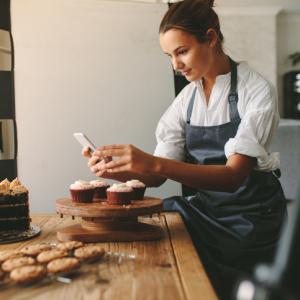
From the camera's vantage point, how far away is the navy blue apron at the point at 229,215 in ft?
5.12

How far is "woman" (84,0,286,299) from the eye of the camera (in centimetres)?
153

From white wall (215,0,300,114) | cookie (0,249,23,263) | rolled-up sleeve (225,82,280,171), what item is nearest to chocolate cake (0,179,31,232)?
cookie (0,249,23,263)

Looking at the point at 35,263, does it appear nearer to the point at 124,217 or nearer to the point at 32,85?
the point at 124,217

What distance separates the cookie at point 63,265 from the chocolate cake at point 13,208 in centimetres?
50

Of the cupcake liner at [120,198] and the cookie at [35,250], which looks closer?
the cookie at [35,250]

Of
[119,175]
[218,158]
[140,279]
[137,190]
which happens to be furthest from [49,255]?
[218,158]

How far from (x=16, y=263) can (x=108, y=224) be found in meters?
0.42

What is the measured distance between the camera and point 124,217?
1.39 meters

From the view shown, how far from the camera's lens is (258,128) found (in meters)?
1.64

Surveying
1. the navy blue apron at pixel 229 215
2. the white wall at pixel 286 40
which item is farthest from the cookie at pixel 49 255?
the white wall at pixel 286 40

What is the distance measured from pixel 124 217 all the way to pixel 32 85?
1325 mm

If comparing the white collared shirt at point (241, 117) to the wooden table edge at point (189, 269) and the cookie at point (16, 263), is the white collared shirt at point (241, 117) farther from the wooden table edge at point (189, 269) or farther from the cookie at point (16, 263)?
the cookie at point (16, 263)

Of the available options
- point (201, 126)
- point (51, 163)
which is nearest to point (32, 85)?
point (51, 163)

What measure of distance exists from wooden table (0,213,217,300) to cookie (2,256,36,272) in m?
0.07
